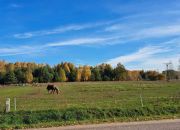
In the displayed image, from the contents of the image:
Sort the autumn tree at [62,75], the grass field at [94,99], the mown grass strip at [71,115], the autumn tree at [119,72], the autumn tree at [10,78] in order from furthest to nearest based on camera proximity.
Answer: the autumn tree at [119,72]
the autumn tree at [62,75]
the autumn tree at [10,78]
the grass field at [94,99]
the mown grass strip at [71,115]

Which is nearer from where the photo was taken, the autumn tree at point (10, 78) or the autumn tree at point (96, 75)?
the autumn tree at point (10, 78)

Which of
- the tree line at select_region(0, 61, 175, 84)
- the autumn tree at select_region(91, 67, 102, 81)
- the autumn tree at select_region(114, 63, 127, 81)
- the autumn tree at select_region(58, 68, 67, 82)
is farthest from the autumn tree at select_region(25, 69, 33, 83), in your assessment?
the autumn tree at select_region(114, 63, 127, 81)

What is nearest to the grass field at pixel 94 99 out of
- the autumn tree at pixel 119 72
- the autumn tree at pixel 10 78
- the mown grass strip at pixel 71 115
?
the mown grass strip at pixel 71 115

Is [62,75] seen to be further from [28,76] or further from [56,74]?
[28,76]

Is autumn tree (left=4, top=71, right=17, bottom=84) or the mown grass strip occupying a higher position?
autumn tree (left=4, top=71, right=17, bottom=84)

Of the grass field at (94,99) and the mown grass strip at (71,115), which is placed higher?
the grass field at (94,99)

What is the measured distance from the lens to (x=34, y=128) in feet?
69.8

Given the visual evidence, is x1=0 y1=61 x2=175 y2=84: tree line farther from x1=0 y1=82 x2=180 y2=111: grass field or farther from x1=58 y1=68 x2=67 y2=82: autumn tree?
x1=0 y1=82 x2=180 y2=111: grass field

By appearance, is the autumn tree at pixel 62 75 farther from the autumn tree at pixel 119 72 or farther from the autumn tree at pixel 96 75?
the autumn tree at pixel 119 72

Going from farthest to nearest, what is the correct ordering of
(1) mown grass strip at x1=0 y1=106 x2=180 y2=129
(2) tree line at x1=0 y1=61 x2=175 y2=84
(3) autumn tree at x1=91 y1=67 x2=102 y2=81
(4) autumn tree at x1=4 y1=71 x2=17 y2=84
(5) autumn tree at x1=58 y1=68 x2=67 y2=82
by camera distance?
1. (3) autumn tree at x1=91 y1=67 x2=102 y2=81
2. (5) autumn tree at x1=58 y1=68 x2=67 y2=82
3. (2) tree line at x1=0 y1=61 x2=175 y2=84
4. (4) autumn tree at x1=4 y1=71 x2=17 y2=84
5. (1) mown grass strip at x1=0 y1=106 x2=180 y2=129

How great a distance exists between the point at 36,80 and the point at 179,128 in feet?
552

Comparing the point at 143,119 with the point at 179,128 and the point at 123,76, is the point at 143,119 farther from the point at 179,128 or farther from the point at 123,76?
the point at 123,76

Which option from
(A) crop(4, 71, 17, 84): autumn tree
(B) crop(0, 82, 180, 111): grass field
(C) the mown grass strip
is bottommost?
(C) the mown grass strip

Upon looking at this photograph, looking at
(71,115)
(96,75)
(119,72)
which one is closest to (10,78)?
(96,75)
